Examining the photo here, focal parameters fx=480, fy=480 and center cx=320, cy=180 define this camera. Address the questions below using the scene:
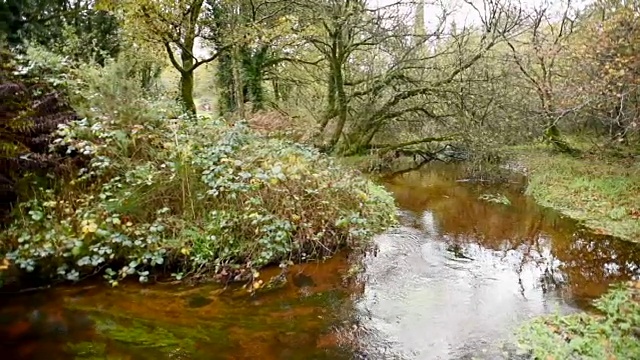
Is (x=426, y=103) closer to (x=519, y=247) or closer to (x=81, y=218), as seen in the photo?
(x=519, y=247)

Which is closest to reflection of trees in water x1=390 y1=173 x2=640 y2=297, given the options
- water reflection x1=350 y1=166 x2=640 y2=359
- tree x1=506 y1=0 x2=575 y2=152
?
water reflection x1=350 y1=166 x2=640 y2=359

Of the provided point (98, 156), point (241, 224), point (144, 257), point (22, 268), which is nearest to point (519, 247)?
point (241, 224)

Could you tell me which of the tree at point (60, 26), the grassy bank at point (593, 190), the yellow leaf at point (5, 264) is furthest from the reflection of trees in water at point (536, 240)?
the tree at point (60, 26)

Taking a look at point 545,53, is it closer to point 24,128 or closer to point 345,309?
point 345,309

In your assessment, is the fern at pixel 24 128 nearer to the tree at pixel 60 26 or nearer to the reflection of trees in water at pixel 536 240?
the tree at pixel 60 26

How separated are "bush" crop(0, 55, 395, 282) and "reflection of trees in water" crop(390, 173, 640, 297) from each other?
2.45 meters

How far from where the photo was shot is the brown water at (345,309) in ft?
14.9

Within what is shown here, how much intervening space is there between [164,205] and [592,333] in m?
5.16

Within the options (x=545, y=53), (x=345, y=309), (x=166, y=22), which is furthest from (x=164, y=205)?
(x=545, y=53)

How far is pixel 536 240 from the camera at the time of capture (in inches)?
Answer: 336

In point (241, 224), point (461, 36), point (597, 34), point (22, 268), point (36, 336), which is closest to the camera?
point (36, 336)

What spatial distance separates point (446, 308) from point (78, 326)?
13.0ft

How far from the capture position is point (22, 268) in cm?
544

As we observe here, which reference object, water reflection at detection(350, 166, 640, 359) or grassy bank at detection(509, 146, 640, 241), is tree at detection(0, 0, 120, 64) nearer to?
water reflection at detection(350, 166, 640, 359)
